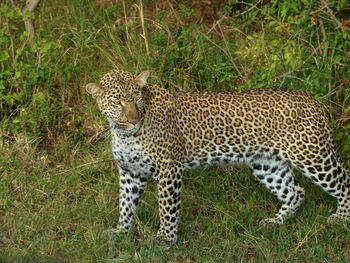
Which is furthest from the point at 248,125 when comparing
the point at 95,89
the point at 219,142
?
the point at 95,89

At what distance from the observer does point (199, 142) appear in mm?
6688

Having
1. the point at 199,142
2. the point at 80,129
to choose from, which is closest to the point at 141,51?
the point at 80,129

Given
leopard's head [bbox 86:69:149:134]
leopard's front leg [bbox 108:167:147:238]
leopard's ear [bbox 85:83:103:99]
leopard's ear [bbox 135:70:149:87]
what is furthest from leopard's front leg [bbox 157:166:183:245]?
leopard's ear [bbox 85:83:103:99]

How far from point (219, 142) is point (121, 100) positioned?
1343mm

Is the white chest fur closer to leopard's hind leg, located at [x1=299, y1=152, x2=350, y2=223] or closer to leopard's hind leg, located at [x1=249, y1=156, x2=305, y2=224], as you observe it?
leopard's hind leg, located at [x1=249, y1=156, x2=305, y2=224]

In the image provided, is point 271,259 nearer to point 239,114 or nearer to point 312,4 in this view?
point 239,114

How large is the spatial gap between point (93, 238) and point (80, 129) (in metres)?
2.37

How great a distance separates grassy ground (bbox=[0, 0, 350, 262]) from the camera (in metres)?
6.34

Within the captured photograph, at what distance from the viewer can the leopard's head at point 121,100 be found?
19.5 ft

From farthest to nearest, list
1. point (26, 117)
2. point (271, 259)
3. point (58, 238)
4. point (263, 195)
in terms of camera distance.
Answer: point (26, 117), point (263, 195), point (58, 238), point (271, 259)

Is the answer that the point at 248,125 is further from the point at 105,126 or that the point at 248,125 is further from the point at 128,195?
the point at 105,126

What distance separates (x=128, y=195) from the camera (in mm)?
6719

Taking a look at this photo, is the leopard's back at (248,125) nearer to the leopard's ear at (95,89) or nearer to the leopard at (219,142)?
the leopard at (219,142)

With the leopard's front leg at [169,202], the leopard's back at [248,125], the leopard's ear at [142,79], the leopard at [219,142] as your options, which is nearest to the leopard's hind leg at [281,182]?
the leopard at [219,142]
